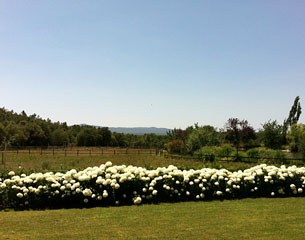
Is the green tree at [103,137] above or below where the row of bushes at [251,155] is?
above

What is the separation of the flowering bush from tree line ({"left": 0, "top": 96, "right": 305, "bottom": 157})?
2204cm

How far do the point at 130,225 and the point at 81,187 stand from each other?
2259 millimetres

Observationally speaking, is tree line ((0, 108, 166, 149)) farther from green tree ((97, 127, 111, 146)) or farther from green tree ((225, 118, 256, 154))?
green tree ((225, 118, 256, 154))

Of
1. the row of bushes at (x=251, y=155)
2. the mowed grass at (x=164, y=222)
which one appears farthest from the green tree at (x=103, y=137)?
the mowed grass at (x=164, y=222)

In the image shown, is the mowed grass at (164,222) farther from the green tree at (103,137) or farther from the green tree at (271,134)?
the green tree at (103,137)

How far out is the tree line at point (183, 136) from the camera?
39281 millimetres

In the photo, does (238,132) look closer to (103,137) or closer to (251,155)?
(251,155)

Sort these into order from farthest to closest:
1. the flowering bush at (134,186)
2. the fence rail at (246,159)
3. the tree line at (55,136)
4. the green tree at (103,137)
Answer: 1. the green tree at (103,137)
2. the tree line at (55,136)
3. the fence rail at (246,159)
4. the flowering bush at (134,186)

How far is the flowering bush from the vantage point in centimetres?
841

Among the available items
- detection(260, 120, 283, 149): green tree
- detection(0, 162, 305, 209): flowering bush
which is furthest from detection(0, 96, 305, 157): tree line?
detection(0, 162, 305, 209): flowering bush

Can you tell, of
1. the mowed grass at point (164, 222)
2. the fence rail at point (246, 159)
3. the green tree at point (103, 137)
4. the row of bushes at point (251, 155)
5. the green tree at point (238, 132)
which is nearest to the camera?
the mowed grass at point (164, 222)

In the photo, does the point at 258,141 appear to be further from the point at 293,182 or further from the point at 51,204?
the point at 51,204

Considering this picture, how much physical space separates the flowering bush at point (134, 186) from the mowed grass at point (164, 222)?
1.68 feet

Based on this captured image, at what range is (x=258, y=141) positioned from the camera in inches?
1682
